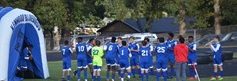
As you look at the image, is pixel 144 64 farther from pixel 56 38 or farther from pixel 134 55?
pixel 56 38

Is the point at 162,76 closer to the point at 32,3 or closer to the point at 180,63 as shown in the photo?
the point at 180,63

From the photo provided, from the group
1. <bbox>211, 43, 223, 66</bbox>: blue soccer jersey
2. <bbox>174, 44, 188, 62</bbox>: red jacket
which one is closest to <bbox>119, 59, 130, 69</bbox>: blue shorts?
<bbox>174, 44, 188, 62</bbox>: red jacket

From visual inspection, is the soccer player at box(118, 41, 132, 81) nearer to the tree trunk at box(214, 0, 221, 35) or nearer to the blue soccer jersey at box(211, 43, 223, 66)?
the blue soccer jersey at box(211, 43, 223, 66)

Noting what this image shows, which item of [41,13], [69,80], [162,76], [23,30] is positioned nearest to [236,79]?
[162,76]

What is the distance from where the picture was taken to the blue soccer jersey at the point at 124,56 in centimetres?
2573

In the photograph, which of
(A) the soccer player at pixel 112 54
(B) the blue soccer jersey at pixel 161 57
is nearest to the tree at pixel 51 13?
(A) the soccer player at pixel 112 54

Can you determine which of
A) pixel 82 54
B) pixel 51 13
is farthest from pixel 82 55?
pixel 51 13

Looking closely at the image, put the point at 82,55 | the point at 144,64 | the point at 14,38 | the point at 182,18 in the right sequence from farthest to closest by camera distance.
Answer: the point at 182,18 < the point at 14,38 < the point at 82,55 < the point at 144,64

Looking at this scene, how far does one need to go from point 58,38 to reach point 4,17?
148ft

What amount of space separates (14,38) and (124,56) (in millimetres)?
5169

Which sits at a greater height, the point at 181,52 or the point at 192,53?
the point at 181,52

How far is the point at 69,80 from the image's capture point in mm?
26453

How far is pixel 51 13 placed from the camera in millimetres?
70438

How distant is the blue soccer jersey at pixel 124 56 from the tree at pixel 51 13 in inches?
1757
